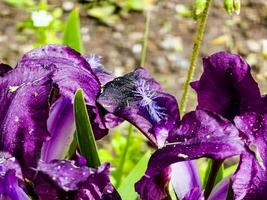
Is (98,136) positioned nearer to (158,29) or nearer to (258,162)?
(258,162)

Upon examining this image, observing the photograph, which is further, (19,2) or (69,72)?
(19,2)

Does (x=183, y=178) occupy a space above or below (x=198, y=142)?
below

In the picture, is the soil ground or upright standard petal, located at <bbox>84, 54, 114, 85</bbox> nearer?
upright standard petal, located at <bbox>84, 54, 114, 85</bbox>

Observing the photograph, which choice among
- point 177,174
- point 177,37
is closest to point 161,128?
point 177,174

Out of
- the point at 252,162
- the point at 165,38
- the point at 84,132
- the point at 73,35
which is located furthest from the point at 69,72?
the point at 165,38

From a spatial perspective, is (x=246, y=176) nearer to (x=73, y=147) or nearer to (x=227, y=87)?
(x=227, y=87)

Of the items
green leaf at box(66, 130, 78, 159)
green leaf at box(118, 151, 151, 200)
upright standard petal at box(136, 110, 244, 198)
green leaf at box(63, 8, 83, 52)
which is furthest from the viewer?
green leaf at box(63, 8, 83, 52)

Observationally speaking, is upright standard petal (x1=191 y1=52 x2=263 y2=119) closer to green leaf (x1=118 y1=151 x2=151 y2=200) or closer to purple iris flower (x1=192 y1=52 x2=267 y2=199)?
purple iris flower (x1=192 y1=52 x2=267 y2=199)

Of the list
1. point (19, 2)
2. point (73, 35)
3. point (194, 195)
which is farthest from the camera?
point (19, 2)

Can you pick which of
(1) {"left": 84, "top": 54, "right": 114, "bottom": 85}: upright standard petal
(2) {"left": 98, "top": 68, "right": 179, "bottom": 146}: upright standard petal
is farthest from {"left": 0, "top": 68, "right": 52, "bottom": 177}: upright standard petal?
(1) {"left": 84, "top": 54, "right": 114, "bottom": 85}: upright standard petal
